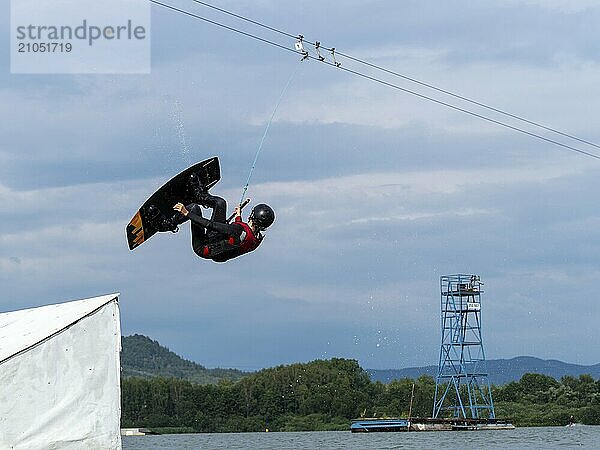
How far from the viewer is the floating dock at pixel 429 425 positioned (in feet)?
286

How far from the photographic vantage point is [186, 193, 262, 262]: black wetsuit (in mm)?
13344

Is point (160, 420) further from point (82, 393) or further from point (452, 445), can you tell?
point (82, 393)

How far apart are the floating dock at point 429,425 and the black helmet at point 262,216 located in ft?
249

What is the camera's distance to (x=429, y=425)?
289 feet

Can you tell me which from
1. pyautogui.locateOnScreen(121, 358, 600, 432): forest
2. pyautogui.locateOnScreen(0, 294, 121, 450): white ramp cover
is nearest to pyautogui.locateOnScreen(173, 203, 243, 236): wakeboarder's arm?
pyautogui.locateOnScreen(0, 294, 121, 450): white ramp cover

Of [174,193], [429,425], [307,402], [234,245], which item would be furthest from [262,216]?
[307,402]

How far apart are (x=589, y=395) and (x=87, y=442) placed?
10328cm

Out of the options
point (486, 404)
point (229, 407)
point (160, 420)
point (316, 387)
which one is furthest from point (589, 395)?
point (160, 420)

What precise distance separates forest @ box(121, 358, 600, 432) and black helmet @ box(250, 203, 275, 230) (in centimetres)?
9010

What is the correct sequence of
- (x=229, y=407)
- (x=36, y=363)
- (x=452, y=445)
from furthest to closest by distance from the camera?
(x=229, y=407)
(x=452, y=445)
(x=36, y=363)

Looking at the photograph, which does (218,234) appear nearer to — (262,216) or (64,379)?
(262,216)

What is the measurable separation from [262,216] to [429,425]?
77.8 metres

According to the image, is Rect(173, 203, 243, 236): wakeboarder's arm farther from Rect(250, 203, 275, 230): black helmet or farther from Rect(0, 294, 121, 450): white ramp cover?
Rect(0, 294, 121, 450): white ramp cover

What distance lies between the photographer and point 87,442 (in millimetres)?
10859
